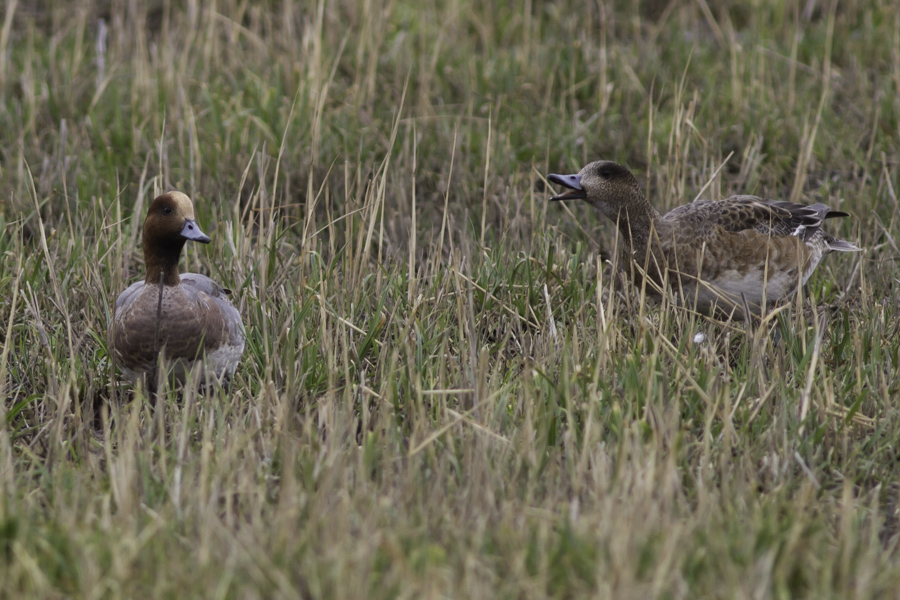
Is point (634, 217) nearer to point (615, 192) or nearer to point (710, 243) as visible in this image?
point (615, 192)

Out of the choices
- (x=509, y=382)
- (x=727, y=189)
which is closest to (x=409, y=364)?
(x=509, y=382)

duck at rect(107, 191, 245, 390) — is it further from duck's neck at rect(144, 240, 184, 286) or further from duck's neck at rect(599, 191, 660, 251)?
duck's neck at rect(599, 191, 660, 251)

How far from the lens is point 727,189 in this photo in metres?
5.73

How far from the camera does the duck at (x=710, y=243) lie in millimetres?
4391

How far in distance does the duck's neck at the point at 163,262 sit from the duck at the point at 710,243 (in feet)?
5.30

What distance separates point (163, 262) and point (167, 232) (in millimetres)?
119

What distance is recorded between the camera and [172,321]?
3777 mm

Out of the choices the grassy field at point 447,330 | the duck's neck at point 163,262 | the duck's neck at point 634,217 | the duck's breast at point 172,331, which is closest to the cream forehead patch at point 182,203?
the duck's neck at point 163,262

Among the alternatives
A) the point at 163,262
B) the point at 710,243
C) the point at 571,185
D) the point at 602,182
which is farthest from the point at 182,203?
the point at 710,243

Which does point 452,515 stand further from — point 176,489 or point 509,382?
point 509,382

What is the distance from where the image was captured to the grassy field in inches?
97.3

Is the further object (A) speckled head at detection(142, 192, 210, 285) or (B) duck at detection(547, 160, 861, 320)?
(B) duck at detection(547, 160, 861, 320)

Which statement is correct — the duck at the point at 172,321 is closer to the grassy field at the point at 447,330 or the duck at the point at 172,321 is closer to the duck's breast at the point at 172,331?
the duck's breast at the point at 172,331

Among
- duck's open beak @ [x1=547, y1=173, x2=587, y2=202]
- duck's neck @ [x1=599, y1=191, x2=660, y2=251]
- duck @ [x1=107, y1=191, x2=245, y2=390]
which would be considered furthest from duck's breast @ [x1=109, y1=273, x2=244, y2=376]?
duck's neck @ [x1=599, y1=191, x2=660, y2=251]
